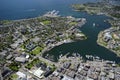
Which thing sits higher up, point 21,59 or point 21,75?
point 21,59

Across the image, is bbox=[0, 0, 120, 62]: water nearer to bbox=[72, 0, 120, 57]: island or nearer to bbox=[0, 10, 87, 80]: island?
bbox=[72, 0, 120, 57]: island

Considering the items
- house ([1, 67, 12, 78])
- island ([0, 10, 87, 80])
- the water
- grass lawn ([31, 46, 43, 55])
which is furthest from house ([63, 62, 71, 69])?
house ([1, 67, 12, 78])

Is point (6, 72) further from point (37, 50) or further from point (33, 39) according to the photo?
point (33, 39)

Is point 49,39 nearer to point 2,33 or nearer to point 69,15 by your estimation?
point 2,33

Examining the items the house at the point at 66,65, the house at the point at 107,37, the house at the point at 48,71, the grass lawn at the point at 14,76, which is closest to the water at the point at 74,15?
the house at the point at 107,37

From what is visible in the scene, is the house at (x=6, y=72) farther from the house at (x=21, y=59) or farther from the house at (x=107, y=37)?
the house at (x=107, y=37)

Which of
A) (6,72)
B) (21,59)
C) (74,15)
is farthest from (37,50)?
(74,15)

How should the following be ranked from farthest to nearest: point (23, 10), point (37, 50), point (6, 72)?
1. point (23, 10)
2. point (37, 50)
3. point (6, 72)

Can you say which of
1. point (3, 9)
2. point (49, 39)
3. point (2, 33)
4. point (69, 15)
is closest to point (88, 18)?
point (69, 15)
